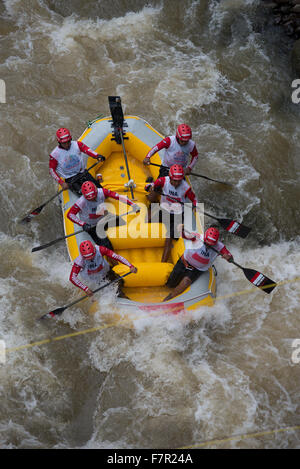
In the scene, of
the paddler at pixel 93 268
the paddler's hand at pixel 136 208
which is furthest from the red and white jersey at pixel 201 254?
the paddler's hand at pixel 136 208

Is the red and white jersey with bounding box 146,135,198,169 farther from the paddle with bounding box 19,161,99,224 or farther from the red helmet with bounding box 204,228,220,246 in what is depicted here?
the red helmet with bounding box 204,228,220,246

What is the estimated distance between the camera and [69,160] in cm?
597

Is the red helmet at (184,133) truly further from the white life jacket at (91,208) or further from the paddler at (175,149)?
the white life jacket at (91,208)

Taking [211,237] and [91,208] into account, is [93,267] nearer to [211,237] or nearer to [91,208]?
[91,208]

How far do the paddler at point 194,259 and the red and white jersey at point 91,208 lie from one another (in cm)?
102

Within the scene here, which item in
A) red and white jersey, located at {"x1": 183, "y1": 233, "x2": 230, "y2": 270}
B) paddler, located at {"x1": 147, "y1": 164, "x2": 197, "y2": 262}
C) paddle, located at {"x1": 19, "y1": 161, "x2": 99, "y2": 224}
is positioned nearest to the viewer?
red and white jersey, located at {"x1": 183, "y1": 233, "x2": 230, "y2": 270}

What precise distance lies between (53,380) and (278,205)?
456cm

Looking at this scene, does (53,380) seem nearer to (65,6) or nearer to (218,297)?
(218,297)

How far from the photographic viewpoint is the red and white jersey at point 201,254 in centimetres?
515

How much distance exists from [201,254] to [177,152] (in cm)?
167

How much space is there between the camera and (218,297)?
5.82 m

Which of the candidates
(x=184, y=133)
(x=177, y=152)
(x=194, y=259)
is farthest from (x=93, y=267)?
(x=184, y=133)

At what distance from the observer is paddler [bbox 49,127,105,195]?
5.94 metres

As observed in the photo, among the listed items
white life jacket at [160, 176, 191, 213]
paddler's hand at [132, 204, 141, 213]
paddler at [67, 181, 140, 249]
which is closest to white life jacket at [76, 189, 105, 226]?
paddler at [67, 181, 140, 249]
